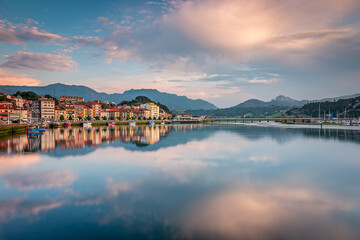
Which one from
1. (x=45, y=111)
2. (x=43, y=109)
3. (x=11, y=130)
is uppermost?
(x=43, y=109)

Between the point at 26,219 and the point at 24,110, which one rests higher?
the point at 24,110

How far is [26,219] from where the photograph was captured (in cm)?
879

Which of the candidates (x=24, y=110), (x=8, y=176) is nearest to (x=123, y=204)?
(x=8, y=176)

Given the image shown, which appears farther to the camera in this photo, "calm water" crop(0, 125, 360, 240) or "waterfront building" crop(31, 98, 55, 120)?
"waterfront building" crop(31, 98, 55, 120)

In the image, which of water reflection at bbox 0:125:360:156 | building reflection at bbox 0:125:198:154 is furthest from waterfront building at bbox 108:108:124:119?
building reflection at bbox 0:125:198:154

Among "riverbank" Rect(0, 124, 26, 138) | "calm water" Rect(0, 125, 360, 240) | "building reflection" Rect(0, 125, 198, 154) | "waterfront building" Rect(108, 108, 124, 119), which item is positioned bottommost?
"calm water" Rect(0, 125, 360, 240)

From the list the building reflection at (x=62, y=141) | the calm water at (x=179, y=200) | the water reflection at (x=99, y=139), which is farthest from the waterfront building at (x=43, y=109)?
the calm water at (x=179, y=200)

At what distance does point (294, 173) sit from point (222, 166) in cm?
497

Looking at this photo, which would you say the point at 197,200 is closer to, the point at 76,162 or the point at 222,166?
the point at 222,166

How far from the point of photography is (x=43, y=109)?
8281 centimetres

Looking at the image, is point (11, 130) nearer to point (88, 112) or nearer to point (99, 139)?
point (99, 139)

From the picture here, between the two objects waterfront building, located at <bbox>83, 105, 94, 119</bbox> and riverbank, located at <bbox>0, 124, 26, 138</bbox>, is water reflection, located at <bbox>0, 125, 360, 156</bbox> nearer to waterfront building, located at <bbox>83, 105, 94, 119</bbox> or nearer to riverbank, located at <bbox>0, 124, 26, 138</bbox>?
riverbank, located at <bbox>0, 124, 26, 138</bbox>

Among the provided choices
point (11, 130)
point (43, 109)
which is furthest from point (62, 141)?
point (43, 109)

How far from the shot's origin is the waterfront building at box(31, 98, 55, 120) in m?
82.6
